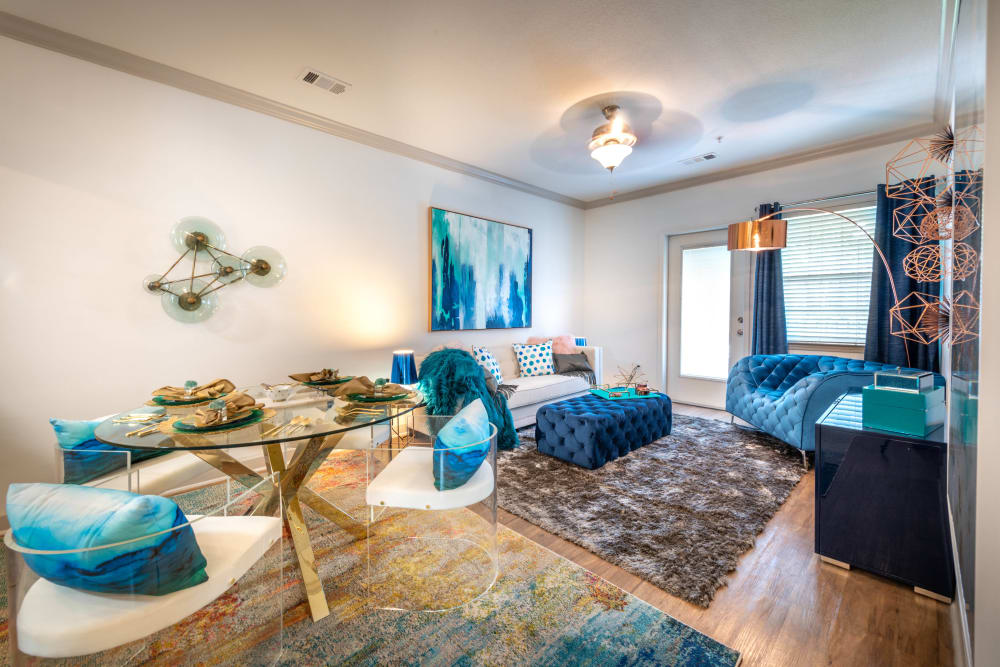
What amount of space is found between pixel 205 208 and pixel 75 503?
2.53m

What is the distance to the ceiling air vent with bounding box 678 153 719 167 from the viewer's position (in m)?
4.16

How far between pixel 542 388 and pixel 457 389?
1.08 meters

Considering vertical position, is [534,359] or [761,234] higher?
[761,234]

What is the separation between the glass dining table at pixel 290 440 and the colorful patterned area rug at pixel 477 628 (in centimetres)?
9

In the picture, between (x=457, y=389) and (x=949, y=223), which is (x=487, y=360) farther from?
(x=949, y=223)

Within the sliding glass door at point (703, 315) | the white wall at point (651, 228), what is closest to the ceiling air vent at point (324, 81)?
the white wall at point (651, 228)

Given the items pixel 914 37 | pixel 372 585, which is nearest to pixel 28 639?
pixel 372 585

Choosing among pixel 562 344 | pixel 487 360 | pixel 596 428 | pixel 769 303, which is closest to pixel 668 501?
pixel 596 428

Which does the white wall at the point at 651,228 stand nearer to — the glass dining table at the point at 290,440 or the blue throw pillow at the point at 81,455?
the glass dining table at the point at 290,440

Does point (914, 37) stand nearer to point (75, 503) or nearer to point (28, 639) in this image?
point (75, 503)

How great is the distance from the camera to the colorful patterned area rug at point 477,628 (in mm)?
1231

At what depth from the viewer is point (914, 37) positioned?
2346mm

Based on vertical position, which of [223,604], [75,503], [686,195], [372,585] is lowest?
[372,585]

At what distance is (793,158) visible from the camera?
412cm
